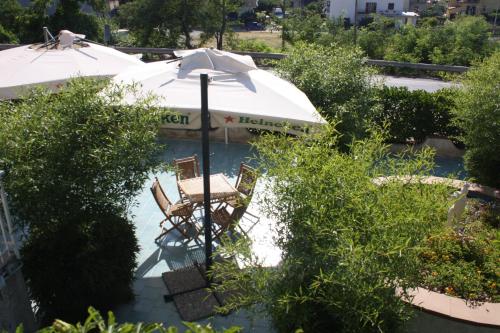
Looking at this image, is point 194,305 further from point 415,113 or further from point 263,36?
point 263,36

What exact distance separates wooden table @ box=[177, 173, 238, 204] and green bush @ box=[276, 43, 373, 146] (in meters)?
2.20

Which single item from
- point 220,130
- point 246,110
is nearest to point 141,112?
point 246,110

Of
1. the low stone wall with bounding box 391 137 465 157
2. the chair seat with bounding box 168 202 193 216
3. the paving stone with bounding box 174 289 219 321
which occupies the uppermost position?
the chair seat with bounding box 168 202 193 216

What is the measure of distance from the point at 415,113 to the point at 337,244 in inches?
247

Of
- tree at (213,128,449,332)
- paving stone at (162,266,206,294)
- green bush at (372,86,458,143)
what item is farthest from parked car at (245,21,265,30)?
tree at (213,128,449,332)

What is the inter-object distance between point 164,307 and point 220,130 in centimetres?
499

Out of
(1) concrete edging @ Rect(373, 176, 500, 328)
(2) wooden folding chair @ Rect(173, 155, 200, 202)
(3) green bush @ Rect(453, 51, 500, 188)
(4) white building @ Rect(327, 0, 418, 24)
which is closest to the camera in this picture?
(1) concrete edging @ Rect(373, 176, 500, 328)

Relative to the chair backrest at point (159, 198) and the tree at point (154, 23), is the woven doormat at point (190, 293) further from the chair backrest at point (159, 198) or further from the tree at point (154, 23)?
the tree at point (154, 23)

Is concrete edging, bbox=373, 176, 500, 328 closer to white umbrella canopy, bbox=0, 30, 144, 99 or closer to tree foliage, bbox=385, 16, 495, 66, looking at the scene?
white umbrella canopy, bbox=0, 30, 144, 99

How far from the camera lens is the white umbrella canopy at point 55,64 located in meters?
6.79

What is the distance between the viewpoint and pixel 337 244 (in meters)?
3.29

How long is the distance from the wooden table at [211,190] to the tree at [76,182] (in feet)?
4.18

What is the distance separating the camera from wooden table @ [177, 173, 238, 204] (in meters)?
5.80

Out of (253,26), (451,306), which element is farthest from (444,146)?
(253,26)
